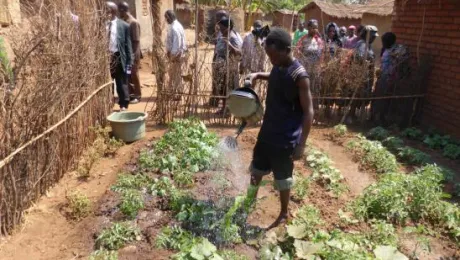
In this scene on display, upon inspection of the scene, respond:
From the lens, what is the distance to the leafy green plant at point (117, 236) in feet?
10.2

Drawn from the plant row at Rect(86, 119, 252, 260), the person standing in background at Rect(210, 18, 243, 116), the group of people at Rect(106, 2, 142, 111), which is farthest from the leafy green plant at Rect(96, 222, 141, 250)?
the group of people at Rect(106, 2, 142, 111)

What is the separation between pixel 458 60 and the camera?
5734 mm

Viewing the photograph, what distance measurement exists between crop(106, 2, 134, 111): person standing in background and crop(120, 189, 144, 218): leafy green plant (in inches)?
125

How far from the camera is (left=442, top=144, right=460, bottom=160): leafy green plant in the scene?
5332 millimetres

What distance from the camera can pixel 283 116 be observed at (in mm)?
3133

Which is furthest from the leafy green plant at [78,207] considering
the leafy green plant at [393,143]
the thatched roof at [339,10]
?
the thatched roof at [339,10]

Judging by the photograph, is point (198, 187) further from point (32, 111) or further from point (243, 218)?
point (32, 111)

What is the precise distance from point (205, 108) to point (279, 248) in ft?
12.1

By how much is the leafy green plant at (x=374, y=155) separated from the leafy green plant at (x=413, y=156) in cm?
18

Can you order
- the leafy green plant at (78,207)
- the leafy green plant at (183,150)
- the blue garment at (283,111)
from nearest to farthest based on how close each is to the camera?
1. the blue garment at (283,111)
2. the leafy green plant at (78,207)
3. the leafy green plant at (183,150)

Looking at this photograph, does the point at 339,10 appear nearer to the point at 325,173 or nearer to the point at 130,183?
the point at 325,173

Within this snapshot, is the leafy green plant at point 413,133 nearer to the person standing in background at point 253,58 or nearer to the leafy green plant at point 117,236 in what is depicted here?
the person standing in background at point 253,58

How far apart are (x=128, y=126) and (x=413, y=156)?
394 cm

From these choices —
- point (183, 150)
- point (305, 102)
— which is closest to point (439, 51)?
point (305, 102)
